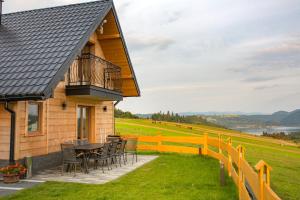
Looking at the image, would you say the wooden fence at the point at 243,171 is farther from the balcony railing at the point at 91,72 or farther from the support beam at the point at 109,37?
the support beam at the point at 109,37

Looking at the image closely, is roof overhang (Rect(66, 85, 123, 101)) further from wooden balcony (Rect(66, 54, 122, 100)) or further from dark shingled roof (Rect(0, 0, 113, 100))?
dark shingled roof (Rect(0, 0, 113, 100))

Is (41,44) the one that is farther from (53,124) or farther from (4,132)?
(4,132)

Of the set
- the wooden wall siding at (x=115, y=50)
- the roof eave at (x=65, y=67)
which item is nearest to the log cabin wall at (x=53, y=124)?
the wooden wall siding at (x=115, y=50)

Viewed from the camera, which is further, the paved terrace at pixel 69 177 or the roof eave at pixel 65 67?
the roof eave at pixel 65 67

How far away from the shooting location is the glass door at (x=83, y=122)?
14023mm

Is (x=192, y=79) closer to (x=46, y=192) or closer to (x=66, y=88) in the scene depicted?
(x=66, y=88)

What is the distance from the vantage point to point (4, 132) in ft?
32.4

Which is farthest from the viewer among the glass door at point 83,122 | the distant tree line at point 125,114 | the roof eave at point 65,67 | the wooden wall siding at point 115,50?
the distant tree line at point 125,114

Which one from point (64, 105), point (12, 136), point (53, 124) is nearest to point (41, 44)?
point (64, 105)

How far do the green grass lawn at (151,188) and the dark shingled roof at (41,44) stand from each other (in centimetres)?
260

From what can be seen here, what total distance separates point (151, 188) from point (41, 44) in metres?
6.24

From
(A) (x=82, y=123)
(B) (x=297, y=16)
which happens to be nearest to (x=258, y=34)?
(B) (x=297, y=16)

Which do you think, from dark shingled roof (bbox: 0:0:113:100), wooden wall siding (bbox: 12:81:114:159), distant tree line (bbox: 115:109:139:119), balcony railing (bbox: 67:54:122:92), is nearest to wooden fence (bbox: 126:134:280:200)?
balcony railing (bbox: 67:54:122:92)

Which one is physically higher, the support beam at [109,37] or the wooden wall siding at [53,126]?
the support beam at [109,37]
